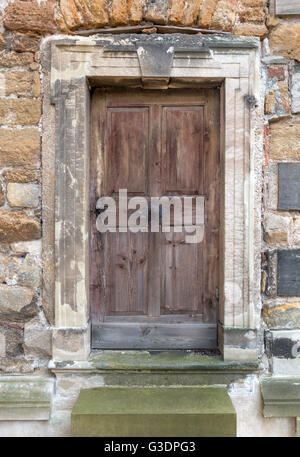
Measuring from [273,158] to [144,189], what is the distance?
33.6 inches

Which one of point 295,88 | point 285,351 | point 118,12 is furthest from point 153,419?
point 118,12

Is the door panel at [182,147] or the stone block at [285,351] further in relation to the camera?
the door panel at [182,147]

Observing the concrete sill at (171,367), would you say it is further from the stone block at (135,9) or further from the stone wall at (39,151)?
the stone block at (135,9)

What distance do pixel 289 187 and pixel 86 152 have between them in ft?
4.30

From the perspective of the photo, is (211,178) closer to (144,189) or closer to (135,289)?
(144,189)

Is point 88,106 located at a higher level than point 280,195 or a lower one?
higher

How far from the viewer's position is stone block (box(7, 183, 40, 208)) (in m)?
2.33

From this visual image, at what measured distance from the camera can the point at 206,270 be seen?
2.49 m

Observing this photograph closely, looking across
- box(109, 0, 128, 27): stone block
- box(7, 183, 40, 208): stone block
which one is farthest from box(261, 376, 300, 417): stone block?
box(109, 0, 128, 27): stone block

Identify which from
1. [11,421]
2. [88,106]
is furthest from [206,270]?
[11,421]

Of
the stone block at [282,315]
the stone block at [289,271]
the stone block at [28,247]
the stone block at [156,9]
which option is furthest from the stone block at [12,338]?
the stone block at [156,9]

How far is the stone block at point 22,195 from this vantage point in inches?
91.7

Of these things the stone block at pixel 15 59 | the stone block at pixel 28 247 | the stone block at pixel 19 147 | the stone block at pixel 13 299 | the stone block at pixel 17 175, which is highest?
the stone block at pixel 15 59

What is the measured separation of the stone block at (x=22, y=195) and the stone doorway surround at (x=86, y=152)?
0.26 feet
